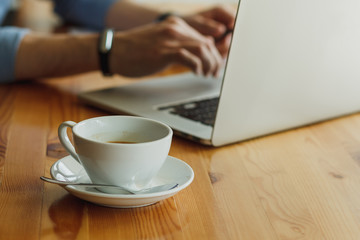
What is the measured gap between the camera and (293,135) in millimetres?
835

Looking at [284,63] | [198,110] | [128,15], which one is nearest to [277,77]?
[284,63]

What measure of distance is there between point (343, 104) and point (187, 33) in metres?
0.36

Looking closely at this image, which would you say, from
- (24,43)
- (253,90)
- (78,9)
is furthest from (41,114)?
(78,9)

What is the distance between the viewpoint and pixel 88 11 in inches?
64.5

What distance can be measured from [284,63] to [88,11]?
3.48 ft

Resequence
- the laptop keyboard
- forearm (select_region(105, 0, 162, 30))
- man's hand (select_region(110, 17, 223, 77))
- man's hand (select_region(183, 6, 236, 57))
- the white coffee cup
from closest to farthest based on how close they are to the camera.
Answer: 1. the white coffee cup
2. the laptop keyboard
3. man's hand (select_region(110, 17, 223, 77))
4. man's hand (select_region(183, 6, 236, 57))
5. forearm (select_region(105, 0, 162, 30))

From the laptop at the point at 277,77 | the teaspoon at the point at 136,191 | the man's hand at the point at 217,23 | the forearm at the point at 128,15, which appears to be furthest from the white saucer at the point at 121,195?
the forearm at the point at 128,15

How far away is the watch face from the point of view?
1.07 m

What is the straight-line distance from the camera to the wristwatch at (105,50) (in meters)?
1.07

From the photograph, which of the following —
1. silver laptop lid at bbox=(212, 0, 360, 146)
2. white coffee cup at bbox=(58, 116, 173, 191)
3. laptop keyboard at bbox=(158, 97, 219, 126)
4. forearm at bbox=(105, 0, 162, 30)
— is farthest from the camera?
forearm at bbox=(105, 0, 162, 30)

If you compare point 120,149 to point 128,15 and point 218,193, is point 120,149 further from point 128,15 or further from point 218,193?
point 128,15

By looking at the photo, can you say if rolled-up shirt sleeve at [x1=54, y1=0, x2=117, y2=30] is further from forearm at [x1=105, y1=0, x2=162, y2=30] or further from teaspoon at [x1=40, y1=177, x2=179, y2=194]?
teaspoon at [x1=40, y1=177, x2=179, y2=194]

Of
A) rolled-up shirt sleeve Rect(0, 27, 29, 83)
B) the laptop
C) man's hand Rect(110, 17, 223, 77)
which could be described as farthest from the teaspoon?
rolled-up shirt sleeve Rect(0, 27, 29, 83)

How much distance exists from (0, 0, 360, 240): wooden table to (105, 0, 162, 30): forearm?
0.72 m
